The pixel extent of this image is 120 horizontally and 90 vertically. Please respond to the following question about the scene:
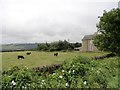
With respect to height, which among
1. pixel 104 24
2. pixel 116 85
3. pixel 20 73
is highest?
pixel 104 24

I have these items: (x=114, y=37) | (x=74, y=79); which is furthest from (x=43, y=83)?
(x=114, y=37)

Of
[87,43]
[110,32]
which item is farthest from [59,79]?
[87,43]

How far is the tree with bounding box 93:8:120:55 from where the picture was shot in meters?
35.5

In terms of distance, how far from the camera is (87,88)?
9992mm

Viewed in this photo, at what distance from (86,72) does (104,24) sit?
26.7 metres

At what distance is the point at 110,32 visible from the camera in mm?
36344

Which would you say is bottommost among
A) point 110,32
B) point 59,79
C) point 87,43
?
point 59,79

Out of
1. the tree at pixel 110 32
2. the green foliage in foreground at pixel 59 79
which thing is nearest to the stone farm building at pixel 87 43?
the tree at pixel 110 32

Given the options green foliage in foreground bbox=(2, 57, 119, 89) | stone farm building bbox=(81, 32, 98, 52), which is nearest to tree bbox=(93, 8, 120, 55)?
green foliage in foreground bbox=(2, 57, 119, 89)

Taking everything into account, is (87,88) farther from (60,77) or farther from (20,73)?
(20,73)

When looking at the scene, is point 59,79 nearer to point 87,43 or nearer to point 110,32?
point 110,32

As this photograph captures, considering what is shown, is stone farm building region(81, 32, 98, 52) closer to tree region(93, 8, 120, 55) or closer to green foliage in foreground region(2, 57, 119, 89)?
tree region(93, 8, 120, 55)

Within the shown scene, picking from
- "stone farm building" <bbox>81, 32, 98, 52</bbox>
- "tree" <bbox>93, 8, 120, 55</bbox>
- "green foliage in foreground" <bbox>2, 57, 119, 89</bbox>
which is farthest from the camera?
"stone farm building" <bbox>81, 32, 98, 52</bbox>

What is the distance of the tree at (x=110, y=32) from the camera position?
3553cm
